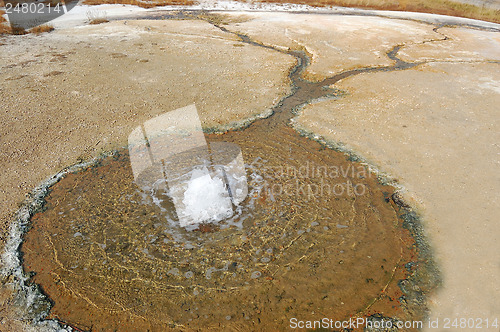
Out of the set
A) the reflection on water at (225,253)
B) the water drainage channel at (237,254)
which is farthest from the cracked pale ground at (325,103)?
the reflection on water at (225,253)

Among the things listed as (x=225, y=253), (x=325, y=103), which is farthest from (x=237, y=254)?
(x=325, y=103)

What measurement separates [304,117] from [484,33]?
16098 mm

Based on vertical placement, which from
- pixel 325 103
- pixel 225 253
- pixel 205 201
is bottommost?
pixel 225 253

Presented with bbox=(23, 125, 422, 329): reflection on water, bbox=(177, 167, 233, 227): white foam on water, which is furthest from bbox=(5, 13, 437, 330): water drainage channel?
bbox=(177, 167, 233, 227): white foam on water

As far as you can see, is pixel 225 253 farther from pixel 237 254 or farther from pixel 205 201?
pixel 205 201

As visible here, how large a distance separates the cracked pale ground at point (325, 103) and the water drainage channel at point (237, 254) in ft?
2.15

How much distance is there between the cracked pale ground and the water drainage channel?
0.66 metres

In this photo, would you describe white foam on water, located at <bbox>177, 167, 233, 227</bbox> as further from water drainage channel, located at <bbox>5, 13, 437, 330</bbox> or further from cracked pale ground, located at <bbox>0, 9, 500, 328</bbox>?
cracked pale ground, located at <bbox>0, 9, 500, 328</bbox>

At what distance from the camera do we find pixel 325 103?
9.98 m

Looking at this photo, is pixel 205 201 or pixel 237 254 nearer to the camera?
pixel 237 254

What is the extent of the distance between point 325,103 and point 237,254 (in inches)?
245

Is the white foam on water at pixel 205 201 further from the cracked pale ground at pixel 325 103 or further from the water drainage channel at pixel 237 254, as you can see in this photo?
the cracked pale ground at pixel 325 103

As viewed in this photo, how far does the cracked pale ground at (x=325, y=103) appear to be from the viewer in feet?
19.5

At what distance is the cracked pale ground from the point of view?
594 cm
